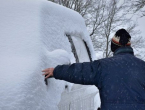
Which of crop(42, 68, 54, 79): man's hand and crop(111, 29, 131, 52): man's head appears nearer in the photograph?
crop(42, 68, 54, 79): man's hand

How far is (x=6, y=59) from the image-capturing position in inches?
61.7

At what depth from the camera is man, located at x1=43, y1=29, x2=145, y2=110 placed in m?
1.51

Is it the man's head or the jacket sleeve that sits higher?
the man's head

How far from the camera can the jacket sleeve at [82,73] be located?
1582mm

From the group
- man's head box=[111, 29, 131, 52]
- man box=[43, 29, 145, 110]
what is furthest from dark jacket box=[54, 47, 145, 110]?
man's head box=[111, 29, 131, 52]

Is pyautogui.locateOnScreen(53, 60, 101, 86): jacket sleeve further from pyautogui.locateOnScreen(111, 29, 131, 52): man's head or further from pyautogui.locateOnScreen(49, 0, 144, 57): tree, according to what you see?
pyautogui.locateOnScreen(49, 0, 144, 57): tree

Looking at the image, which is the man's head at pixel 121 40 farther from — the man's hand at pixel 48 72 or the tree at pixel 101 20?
the tree at pixel 101 20

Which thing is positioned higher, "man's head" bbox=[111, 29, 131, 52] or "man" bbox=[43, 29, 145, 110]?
"man's head" bbox=[111, 29, 131, 52]

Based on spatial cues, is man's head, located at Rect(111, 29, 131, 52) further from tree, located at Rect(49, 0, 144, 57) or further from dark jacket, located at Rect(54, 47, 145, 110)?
tree, located at Rect(49, 0, 144, 57)

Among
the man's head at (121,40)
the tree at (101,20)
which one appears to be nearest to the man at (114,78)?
the man's head at (121,40)

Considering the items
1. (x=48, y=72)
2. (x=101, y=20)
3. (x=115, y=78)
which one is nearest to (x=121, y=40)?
(x=115, y=78)

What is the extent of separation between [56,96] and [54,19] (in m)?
0.83

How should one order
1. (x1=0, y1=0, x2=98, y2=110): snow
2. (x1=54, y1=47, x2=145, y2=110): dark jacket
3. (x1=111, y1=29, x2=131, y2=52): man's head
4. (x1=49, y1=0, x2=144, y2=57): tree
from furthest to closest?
(x1=49, y1=0, x2=144, y2=57): tree < (x1=111, y1=29, x2=131, y2=52): man's head < (x1=54, y1=47, x2=145, y2=110): dark jacket < (x1=0, y1=0, x2=98, y2=110): snow

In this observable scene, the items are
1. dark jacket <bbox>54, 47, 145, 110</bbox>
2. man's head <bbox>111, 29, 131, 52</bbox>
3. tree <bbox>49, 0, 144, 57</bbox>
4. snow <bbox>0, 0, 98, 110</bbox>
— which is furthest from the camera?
tree <bbox>49, 0, 144, 57</bbox>
